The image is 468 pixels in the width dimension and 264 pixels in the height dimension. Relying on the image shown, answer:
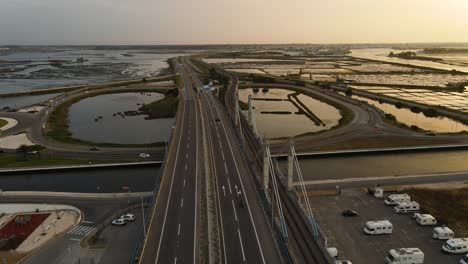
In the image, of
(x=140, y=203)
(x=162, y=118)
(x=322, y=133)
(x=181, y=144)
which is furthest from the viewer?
(x=162, y=118)

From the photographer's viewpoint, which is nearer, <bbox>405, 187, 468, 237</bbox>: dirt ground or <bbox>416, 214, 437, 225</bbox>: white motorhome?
<bbox>416, 214, 437, 225</bbox>: white motorhome

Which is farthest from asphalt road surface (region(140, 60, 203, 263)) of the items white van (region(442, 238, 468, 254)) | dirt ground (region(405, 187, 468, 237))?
dirt ground (region(405, 187, 468, 237))

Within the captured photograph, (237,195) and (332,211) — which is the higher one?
(237,195)

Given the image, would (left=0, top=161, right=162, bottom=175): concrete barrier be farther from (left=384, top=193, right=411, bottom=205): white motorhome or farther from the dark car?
(left=384, top=193, right=411, bottom=205): white motorhome

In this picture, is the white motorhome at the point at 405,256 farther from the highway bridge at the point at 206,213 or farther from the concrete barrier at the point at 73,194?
the concrete barrier at the point at 73,194

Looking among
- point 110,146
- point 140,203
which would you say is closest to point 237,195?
point 140,203

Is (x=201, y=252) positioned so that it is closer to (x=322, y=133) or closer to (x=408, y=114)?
(x=322, y=133)
